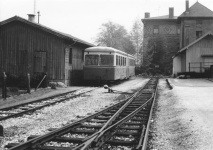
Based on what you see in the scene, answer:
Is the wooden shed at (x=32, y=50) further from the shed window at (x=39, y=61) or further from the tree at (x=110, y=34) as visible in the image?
the tree at (x=110, y=34)

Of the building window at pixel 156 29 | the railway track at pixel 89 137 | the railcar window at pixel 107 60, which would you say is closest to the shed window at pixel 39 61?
the railcar window at pixel 107 60

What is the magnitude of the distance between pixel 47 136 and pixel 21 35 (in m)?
17.7

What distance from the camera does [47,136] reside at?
600 cm

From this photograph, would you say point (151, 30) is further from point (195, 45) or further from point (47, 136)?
point (47, 136)

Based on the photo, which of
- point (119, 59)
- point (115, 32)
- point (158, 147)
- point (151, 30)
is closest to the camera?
point (158, 147)

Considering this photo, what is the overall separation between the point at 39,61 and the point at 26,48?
4.47 ft

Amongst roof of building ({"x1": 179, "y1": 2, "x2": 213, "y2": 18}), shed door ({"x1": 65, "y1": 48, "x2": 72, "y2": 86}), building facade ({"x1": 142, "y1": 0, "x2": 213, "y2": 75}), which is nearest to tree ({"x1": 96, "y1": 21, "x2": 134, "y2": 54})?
building facade ({"x1": 142, "y1": 0, "x2": 213, "y2": 75})

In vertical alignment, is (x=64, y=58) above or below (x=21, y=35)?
below

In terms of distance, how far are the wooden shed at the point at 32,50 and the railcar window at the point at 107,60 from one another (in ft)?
7.64

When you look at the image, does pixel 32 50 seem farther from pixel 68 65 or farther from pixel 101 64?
pixel 101 64

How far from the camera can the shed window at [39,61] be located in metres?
22.1

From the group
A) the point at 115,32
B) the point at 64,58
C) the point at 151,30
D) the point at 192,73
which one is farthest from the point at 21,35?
the point at 115,32

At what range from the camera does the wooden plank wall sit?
2195 cm

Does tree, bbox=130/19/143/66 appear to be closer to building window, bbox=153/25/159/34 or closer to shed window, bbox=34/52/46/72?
building window, bbox=153/25/159/34
